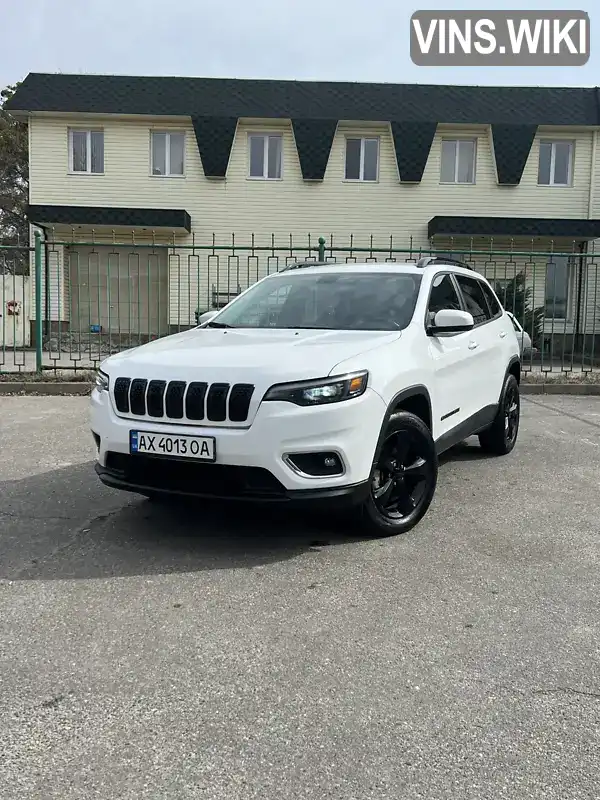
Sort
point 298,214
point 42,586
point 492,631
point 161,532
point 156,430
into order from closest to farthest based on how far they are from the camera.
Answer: point 492,631, point 42,586, point 156,430, point 161,532, point 298,214

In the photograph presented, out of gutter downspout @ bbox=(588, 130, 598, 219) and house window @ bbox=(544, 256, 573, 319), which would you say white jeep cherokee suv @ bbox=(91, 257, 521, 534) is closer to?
house window @ bbox=(544, 256, 573, 319)

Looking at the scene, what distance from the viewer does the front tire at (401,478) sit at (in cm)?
425

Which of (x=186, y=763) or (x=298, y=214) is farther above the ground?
(x=298, y=214)

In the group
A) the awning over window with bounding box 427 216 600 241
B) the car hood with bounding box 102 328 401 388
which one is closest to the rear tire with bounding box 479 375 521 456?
the car hood with bounding box 102 328 401 388

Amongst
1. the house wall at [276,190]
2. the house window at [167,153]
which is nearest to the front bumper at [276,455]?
the house wall at [276,190]

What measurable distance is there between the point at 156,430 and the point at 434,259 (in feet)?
10.3

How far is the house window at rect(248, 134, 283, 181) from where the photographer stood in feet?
68.2

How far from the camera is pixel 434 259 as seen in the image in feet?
19.7

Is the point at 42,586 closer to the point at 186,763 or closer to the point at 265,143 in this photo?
the point at 186,763

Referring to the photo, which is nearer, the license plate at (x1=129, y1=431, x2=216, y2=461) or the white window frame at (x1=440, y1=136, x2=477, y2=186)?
the license plate at (x1=129, y1=431, x2=216, y2=461)

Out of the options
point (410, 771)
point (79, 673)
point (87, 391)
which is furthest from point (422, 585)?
point (87, 391)

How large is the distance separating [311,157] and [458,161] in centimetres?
439

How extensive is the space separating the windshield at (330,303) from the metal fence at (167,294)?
3.44m

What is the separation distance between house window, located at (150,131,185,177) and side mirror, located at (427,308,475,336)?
57.7 feet
